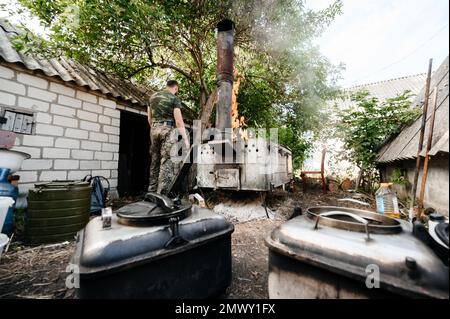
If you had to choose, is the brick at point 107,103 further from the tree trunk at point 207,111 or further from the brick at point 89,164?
the tree trunk at point 207,111

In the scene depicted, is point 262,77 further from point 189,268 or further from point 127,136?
point 189,268

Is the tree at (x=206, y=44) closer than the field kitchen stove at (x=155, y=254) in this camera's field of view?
No

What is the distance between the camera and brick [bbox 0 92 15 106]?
13.1 ft

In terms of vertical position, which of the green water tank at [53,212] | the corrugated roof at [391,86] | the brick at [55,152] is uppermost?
the corrugated roof at [391,86]

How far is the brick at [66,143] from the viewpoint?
4.85 meters

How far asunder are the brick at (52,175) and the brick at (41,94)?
65.7 inches

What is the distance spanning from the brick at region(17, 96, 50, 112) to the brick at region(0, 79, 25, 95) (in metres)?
0.14

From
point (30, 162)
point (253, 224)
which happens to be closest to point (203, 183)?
point (253, 224)

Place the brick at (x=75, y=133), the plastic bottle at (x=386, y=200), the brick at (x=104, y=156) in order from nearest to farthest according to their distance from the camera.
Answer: the plastic bottle at (x=386, y=200), the brick at (x=75, y=133), the brick at (x=104, y=156)

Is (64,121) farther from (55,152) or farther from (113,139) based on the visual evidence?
(113,139)

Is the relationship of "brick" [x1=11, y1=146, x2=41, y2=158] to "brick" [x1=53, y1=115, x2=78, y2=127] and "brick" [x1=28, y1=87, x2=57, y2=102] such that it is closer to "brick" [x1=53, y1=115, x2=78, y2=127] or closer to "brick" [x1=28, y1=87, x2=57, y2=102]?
"brick" [x1=53, y1=115, x2=78, y2=127]

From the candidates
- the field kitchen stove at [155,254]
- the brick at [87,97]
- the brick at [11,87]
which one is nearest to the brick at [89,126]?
the brick at [87,97]

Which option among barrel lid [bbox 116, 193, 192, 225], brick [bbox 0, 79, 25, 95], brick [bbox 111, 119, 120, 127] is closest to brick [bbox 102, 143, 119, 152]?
brick [bbox 111, 119, 120, 127]

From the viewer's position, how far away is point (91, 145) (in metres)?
5.52
